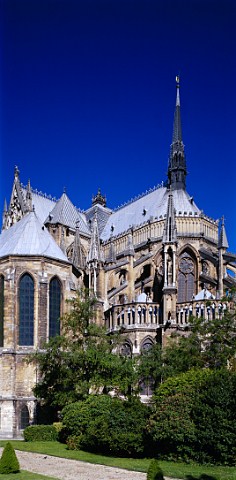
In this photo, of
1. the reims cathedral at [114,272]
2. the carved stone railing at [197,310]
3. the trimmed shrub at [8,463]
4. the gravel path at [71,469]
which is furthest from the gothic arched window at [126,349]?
the trimmed shrub at [8,463]

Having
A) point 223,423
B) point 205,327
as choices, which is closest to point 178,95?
point 205,327

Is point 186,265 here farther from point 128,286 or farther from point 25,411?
point 25,411

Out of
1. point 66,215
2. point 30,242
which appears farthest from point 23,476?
point 66,215

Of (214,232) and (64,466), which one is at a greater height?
(214,232)

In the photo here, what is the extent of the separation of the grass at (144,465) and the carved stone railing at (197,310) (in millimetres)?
14764

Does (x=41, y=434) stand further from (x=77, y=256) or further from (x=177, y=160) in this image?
(x=177, y=160)

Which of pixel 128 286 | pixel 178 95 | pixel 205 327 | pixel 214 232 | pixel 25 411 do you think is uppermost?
pixel 178 95

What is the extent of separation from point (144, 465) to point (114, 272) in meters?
28.7

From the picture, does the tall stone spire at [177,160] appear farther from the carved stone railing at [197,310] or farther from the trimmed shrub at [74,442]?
the trimmed shrub at [74,442]

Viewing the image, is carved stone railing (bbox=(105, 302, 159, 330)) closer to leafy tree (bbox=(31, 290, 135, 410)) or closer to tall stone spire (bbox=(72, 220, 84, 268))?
leafy tree (bbox=(31, 290, 135, 410))

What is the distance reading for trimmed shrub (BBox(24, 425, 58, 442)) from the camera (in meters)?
32.1

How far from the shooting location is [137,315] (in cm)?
4153

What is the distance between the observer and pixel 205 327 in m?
32.4

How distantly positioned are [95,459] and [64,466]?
6.20 ft
